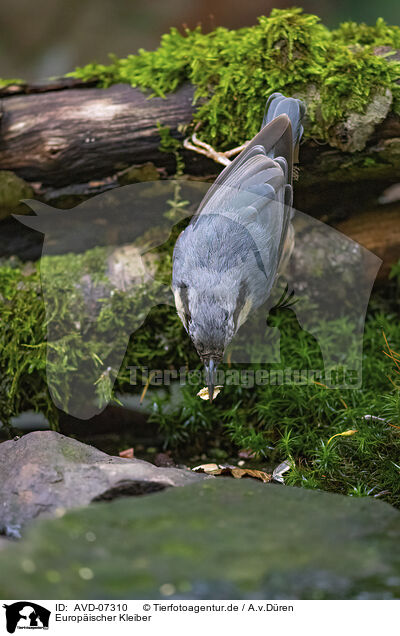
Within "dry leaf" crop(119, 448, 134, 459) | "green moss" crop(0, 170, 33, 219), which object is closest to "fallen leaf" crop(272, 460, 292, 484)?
"dry leaf" crop(119, 448, 134, 459)

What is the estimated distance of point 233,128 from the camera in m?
3.51

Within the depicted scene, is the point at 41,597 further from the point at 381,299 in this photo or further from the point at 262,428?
the point at 381,299

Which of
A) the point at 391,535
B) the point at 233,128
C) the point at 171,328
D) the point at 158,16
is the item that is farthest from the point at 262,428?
the point at 158,16

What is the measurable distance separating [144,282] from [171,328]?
37 cm

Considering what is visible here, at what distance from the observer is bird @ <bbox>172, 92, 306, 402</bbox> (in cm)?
278

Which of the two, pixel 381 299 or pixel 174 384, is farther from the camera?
pixel 381 299

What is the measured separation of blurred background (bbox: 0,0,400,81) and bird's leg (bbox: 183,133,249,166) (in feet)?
6.58

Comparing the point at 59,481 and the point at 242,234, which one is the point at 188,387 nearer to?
the point at 242,234

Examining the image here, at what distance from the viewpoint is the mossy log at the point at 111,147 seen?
139 inches

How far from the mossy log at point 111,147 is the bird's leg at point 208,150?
0.07 meters

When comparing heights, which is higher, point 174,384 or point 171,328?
point 171,328

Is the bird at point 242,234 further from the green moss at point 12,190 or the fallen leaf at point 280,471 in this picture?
the green moss at point 12,190

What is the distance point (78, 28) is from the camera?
18.1 feet

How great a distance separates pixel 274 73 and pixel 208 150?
24.2 inches
